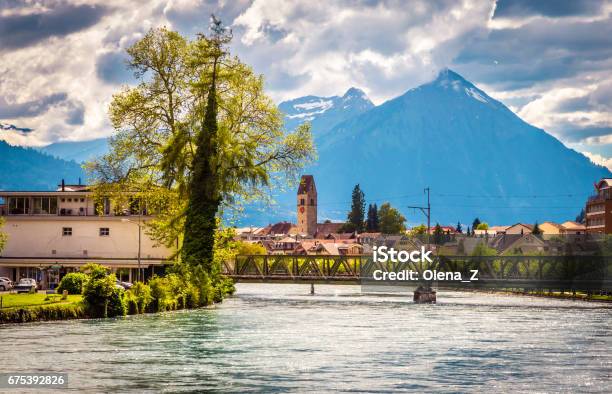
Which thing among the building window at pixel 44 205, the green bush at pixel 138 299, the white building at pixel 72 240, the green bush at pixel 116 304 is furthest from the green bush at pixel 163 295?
the building window at pixel 44 205

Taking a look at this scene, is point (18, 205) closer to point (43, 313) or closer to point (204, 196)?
point (204, 196)

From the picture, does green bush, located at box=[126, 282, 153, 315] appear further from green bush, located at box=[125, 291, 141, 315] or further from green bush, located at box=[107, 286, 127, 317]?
green bush, located at box=[107, 286, 127, 317]

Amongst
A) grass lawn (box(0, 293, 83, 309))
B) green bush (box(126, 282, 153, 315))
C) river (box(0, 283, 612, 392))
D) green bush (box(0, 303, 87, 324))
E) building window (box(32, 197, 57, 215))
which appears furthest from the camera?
building window (box(32, 197, 57, 215))

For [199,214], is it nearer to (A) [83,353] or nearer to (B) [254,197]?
(B) [254,197]

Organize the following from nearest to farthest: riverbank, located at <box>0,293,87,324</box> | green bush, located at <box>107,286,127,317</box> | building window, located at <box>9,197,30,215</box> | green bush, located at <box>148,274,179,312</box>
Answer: riverbank, located at <box>0,293,87,324</box> < green bush, located at <box>107,286,127,317</box> < green bush, located at <box>148,274,179,312</box> < building window, located at <box>9,197,30,215</box>

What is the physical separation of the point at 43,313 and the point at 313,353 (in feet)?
70.7

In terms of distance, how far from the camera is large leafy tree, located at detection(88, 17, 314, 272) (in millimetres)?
83188

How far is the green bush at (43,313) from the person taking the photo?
6028cm

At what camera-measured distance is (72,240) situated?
361 feet

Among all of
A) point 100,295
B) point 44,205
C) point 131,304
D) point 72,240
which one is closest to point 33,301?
point 100,295

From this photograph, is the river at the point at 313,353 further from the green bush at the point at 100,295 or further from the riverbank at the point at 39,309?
the green bush at the point at 100,295

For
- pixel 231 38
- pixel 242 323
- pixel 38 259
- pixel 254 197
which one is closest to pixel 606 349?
pixel 242 323

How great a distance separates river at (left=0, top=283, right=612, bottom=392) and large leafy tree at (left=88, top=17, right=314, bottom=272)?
430 inches

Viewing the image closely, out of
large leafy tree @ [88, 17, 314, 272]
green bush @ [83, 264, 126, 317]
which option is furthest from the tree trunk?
green bush @ [83, 264, 126, 317]
